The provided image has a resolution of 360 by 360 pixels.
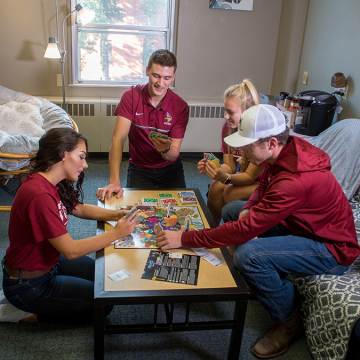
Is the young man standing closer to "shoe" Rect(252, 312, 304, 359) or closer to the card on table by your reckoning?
the card on table

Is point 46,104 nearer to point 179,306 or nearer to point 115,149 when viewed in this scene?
point 115,149

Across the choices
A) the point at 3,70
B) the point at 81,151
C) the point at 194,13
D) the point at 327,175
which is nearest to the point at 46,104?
the point at 3,70

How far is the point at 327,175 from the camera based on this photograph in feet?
5.63

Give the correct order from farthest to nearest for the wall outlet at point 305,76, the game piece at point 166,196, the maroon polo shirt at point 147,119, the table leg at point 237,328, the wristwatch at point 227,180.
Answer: the wall outlet at point 305,76 → the maroon polo shirt at point 147,119 → the wristwatch at point 227,180 → the game piece at point 166,196 → the table leg at point 237,328

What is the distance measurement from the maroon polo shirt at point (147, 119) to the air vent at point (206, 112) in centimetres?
183

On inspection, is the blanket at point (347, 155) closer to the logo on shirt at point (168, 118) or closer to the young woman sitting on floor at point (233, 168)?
the young woman sitting on floor at point (233, 168)

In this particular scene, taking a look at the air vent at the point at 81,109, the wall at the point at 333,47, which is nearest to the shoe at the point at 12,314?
the air vent at the point at 81,109

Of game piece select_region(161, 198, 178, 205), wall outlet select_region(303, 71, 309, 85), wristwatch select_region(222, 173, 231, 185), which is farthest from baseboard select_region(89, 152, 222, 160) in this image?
game piece select_region(161, 198, 178, 205)

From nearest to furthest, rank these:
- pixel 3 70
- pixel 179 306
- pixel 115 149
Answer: pixel 179 306
pixel 115 149
pixel 3 70

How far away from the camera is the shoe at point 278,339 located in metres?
1.78

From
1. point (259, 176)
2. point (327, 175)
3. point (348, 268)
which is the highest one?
point (327, 175)

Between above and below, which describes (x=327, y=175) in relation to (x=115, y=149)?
above

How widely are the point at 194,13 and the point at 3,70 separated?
229 cm

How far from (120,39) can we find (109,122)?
102 centimetres
